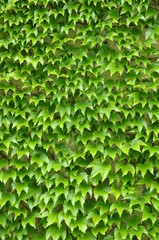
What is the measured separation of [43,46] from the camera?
2996mm

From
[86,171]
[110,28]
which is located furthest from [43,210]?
[110,28]

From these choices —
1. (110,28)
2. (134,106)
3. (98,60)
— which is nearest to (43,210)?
(134,106)

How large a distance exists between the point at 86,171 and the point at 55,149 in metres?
0.29

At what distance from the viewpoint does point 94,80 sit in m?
2.83

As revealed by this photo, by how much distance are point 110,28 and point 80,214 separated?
1427 millimetres

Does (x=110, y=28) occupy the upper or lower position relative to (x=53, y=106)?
upper

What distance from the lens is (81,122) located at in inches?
110

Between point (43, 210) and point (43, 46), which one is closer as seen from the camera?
point (43, 210)

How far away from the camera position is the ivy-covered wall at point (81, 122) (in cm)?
270

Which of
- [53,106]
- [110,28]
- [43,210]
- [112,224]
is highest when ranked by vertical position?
[110,28]

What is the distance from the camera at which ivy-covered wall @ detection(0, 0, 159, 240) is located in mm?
2703

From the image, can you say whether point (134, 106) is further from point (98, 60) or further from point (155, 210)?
point (155, 210)

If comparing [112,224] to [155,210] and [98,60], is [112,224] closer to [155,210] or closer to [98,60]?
[155,210]

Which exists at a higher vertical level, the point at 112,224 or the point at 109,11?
the point at 109,11
